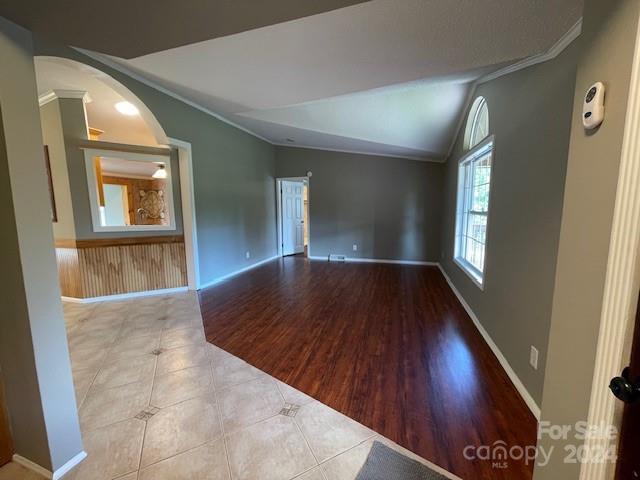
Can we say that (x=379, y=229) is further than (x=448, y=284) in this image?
Yes

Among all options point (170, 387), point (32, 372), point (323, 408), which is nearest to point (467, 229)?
point (323, 408)

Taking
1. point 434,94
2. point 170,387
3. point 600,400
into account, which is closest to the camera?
point 600,400

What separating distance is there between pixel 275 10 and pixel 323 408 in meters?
2.16

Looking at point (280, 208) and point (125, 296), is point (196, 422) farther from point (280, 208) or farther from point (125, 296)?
point (280, 208)

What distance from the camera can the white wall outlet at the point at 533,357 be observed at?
1694 millimetres

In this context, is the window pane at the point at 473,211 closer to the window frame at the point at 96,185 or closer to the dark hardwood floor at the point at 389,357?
the dark hardwood floor at the point at 389,357

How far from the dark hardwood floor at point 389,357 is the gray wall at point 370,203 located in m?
1.97

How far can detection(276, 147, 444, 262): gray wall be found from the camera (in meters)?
6.02

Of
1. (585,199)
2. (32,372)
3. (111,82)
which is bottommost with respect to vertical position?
(32,372)

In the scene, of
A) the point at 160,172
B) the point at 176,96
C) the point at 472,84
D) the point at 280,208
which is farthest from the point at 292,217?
the point at 472,84

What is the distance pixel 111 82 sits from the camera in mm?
2938

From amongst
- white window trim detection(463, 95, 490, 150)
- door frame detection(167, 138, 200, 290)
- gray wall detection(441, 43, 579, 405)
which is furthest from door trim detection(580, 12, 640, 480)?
door frame detection(167, 138, 200, 290)

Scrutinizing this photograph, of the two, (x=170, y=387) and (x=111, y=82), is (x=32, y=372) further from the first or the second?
(x=111, y=82)

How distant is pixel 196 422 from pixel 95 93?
13.7 feet
